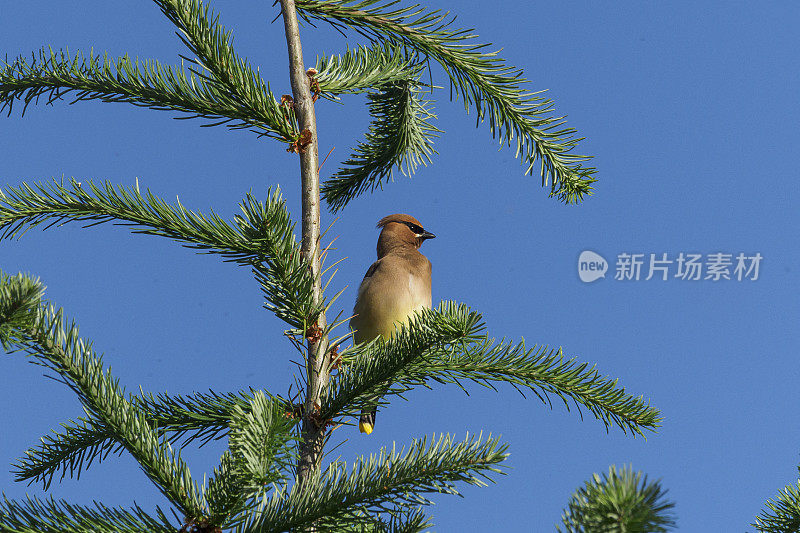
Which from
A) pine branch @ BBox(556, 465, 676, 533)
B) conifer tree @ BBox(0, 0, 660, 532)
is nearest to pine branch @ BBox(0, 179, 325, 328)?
conifer tree @ BBox(0, 0, 660, 532)

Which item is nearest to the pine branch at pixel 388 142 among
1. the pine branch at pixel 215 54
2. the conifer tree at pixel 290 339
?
the conifer tree at pixel 290 339

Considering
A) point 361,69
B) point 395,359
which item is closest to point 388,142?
point 361,69

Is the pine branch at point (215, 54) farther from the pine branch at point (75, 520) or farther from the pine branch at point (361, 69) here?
the pine branch at point (75, 520)

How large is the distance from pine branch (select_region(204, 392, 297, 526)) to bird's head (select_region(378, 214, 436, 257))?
406cm

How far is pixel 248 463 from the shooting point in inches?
87.0

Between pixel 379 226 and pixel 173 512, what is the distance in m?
4.27

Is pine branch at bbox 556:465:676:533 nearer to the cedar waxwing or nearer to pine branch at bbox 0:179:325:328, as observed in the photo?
pine branch at bbox 0:179:325:328

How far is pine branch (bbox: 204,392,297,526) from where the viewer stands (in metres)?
2.23

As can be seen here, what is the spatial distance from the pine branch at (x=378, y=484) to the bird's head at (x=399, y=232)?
13.1 feet

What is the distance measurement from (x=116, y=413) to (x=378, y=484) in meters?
0.82

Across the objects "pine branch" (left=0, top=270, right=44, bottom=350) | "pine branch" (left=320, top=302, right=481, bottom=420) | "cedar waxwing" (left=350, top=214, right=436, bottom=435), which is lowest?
"pine branch" (left=0, top=270, right=44, bottom=350)

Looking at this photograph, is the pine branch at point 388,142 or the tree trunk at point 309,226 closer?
the tree trunk at point 309,226

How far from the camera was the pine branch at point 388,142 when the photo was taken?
4.55 metres

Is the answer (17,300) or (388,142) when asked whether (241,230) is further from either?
(388,142)
